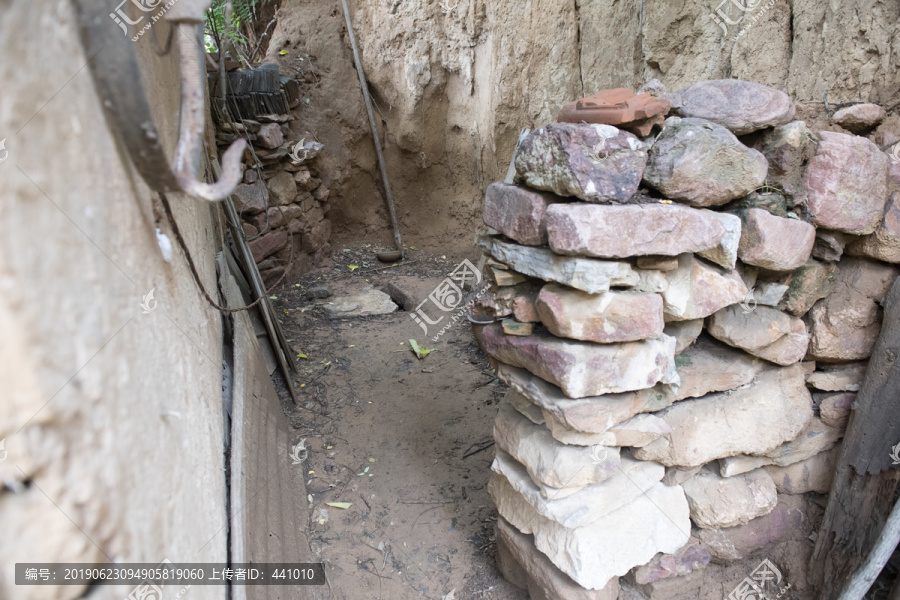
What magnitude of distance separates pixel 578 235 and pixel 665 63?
2976 mm

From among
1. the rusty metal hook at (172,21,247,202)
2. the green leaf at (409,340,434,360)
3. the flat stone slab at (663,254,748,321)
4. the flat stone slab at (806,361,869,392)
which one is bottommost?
the green leaf at (409,340,434,360)

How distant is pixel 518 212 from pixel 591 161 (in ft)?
1.05

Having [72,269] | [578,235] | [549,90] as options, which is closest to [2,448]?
[72,269]

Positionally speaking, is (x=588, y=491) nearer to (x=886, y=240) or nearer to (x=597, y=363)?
(x=597, y=363)

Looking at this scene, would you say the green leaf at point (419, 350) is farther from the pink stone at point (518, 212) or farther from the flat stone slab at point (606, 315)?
the flat stone slab at point (606, 315)

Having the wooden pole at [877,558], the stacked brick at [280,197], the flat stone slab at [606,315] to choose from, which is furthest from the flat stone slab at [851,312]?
the stacked brick at [280,197]

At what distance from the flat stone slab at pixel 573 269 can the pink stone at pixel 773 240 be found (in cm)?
49

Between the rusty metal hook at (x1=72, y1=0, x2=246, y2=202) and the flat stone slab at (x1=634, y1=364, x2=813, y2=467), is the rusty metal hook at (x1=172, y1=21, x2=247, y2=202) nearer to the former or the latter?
the rusty metal hook at (x1=72, y1=0, x2=246, y2=202)

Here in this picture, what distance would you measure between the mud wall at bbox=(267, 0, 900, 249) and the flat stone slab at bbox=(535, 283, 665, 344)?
1.65 metres

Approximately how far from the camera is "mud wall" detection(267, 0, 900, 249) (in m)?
2.94

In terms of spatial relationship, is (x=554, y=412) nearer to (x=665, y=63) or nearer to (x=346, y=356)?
(x=346, y=356)

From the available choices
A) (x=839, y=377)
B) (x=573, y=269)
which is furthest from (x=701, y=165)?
(x=839, y=377)

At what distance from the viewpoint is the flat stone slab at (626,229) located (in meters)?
1.65

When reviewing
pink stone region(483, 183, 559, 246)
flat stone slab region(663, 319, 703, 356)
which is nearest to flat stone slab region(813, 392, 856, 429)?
flat stone slab region(663, 319, 703, 356)
